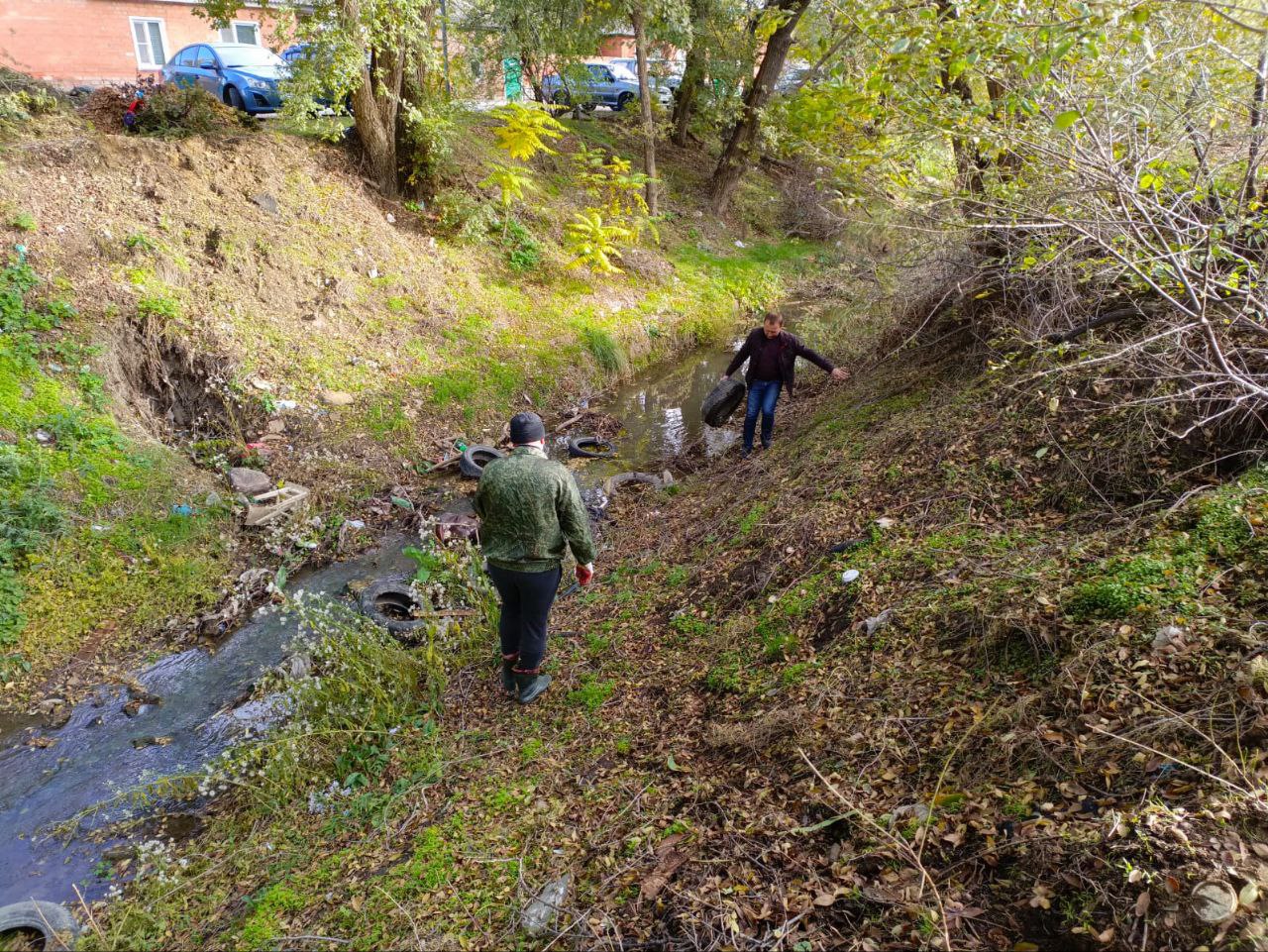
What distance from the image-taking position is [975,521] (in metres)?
4.77

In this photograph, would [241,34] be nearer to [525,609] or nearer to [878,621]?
[525,609]

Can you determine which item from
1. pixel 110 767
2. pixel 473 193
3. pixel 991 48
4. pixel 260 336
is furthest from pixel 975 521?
pixel 473 193

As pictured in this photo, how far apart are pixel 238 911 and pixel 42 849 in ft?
5.86

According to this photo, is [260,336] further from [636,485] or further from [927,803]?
[927,803]

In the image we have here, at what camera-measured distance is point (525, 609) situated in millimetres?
4566

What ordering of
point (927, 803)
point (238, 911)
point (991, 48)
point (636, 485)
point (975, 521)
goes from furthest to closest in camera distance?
point (636, 485), point (975, 521), point (991, 48), point (238, 911), point (927, 803)

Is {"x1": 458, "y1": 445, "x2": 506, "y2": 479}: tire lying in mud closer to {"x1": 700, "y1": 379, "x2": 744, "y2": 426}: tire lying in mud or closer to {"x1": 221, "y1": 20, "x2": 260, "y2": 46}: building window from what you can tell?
{"x1": 700, "y1": 379, "x2": 744, "y2": 426}: tire lying in mud

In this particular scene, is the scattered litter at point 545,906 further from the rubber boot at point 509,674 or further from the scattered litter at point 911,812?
the rubber boot at point 509,674

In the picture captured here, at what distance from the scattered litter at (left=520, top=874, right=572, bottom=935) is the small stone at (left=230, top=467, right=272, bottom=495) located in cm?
628

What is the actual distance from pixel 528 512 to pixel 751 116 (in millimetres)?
15000

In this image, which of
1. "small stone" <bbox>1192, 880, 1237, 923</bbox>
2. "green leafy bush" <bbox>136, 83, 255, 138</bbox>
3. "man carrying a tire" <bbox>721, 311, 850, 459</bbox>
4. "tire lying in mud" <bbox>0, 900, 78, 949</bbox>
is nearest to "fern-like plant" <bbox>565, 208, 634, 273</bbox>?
"green leafy bush" <bbox>136, 83, 255, 138</bbox>

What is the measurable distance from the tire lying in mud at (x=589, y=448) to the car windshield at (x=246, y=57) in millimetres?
10288

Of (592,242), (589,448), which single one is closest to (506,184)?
(592,242)

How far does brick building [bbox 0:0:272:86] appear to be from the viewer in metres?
20.4
